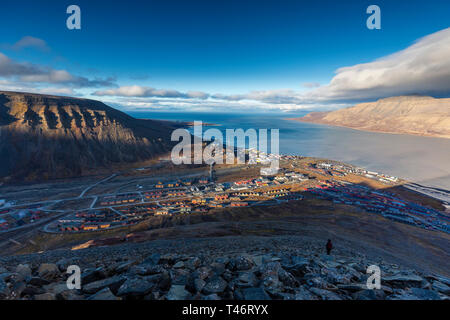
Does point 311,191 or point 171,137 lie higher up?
point 171,137

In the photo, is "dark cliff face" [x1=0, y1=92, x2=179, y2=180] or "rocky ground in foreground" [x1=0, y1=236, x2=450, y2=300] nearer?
"rocky ground in foreground" [x1=0, y1=236, x2=450, y2=300]

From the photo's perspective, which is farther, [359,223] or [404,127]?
[404,127]

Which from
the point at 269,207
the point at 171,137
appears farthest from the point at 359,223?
the point at 171,137

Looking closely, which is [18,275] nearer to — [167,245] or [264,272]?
[264,272]

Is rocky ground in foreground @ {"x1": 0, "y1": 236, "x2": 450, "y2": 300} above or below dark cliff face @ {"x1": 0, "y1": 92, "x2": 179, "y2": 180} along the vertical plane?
below

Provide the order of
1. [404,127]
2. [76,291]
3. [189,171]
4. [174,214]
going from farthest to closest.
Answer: [404,127], [189,171], [174,214], [76,291]

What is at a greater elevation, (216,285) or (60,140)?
(60,140)
